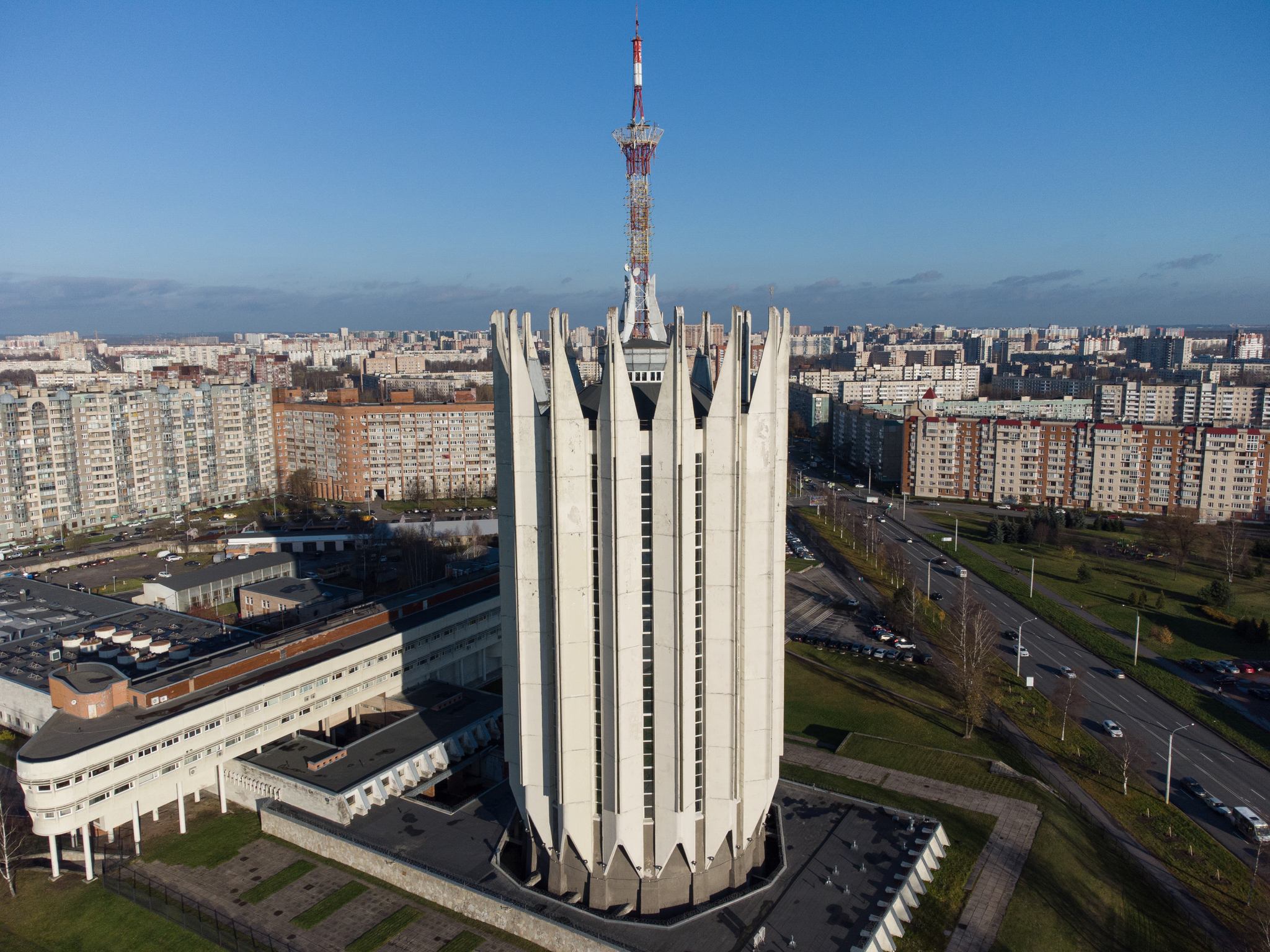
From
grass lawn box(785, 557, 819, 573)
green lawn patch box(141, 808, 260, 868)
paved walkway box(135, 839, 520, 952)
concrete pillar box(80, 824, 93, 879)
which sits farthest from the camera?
grass lawn box(785, 557, 819, 573)

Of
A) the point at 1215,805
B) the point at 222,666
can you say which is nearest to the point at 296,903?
the point at 222,666

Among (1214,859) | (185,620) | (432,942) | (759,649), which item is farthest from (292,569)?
(1214,859)

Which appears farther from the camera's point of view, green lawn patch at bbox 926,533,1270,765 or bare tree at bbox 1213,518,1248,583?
bare tree at bbox 1213,518,1248,583

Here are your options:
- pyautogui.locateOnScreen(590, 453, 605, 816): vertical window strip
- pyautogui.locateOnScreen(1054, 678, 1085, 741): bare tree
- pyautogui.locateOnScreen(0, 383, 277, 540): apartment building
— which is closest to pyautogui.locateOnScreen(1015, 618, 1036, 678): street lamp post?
pyautogui.locateOnScreen(1054, 678, 1085, 741): bare tree

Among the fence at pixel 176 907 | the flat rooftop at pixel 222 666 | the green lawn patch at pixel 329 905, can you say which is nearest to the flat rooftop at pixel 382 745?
the flat rooftop at pixel 222 666

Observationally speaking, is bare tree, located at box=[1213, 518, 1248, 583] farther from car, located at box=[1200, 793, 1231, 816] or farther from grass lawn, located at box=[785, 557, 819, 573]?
car, located at box=[1200, 793, 1231, 816]

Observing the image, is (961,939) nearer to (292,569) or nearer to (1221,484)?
(292,569)

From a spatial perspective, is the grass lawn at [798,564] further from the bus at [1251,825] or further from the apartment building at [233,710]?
the bus at [1251,825]
